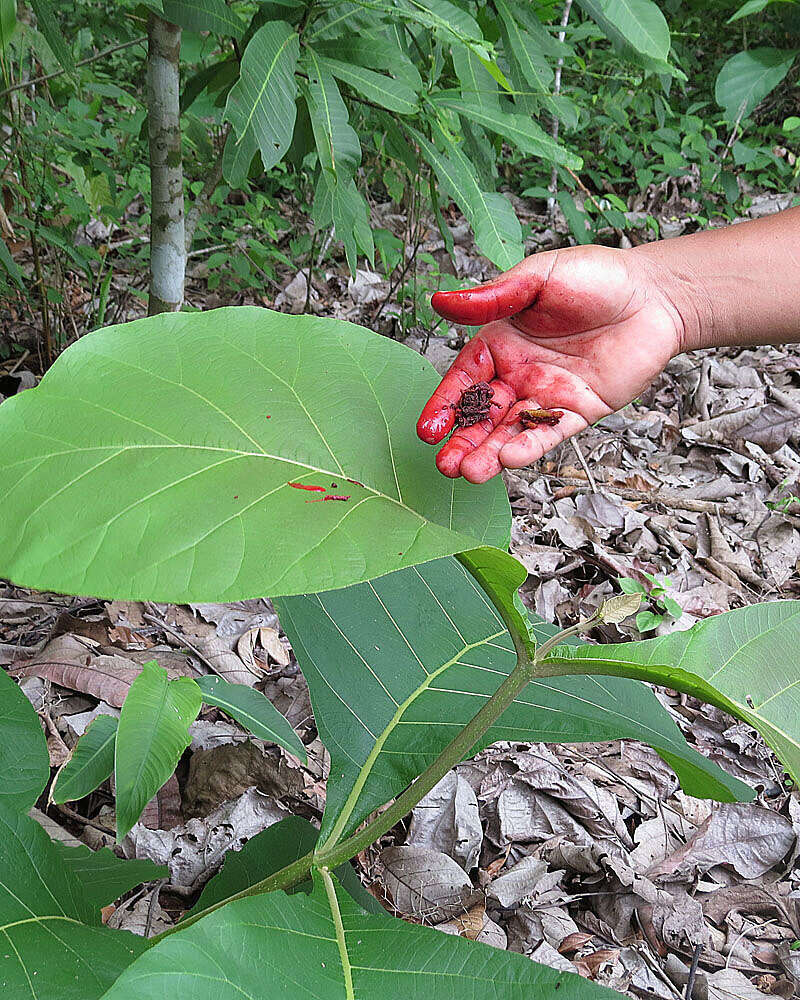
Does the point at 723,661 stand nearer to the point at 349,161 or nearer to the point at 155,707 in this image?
the point at 155,707

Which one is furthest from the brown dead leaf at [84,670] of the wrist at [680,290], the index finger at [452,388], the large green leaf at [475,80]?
the large green leaf at [475,80]

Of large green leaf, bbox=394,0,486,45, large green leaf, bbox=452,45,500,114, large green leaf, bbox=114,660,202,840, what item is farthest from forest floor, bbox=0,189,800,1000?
large green leaf, bbox=394,0,486,45

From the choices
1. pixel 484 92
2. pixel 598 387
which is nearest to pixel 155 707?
pixel 598 387

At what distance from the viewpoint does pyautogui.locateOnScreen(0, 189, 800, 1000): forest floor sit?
1.27 meters

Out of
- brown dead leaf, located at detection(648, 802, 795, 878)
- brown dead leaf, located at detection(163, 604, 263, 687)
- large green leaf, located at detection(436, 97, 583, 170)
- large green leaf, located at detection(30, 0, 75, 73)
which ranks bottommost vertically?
brown dead leaf, located at detection(648, 802, 795, 878)

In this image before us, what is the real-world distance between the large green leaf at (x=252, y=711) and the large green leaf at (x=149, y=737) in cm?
11

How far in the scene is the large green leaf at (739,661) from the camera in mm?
624

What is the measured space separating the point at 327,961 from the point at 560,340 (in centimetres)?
84

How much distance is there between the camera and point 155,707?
3.17 ft

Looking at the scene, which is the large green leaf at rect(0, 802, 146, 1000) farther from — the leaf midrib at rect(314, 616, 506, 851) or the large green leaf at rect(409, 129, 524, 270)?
the large green leaf at rect(409, 129, 524, 270)

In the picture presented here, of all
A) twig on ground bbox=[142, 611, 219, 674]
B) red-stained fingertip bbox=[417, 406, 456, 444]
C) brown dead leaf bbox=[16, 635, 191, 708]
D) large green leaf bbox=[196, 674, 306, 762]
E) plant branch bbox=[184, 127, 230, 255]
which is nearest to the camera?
red-stained fingertip bbox=[417, 406, 456, 444]

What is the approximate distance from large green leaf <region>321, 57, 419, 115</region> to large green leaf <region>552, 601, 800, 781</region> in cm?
103

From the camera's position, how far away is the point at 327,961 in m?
0.64

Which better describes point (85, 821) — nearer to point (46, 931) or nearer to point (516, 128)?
point (46, 931)
